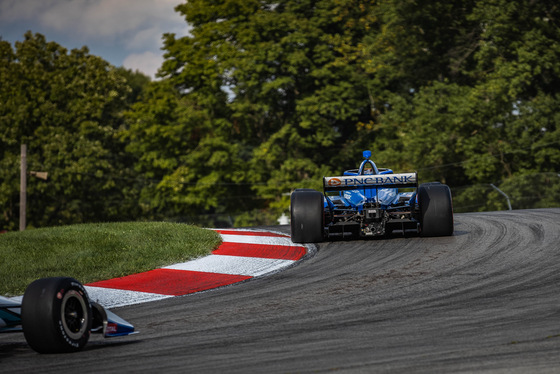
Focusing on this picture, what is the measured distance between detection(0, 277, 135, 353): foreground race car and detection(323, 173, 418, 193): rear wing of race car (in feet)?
22.9

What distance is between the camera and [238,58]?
35.7 meters

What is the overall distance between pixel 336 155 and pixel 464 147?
9136 millimetres

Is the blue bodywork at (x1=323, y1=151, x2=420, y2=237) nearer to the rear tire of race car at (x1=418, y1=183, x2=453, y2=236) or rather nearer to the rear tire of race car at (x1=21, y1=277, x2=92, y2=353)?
the rear tire of race car at (x1=418, y1=183, x2=453, y2=236)

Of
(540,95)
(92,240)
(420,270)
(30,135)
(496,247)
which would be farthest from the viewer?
(30,135)

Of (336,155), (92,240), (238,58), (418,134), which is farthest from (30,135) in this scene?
(92,240)

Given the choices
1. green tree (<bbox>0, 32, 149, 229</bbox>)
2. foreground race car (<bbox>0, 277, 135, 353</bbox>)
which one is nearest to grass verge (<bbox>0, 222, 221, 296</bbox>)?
foreground race car (<bbox>0, 277, 135, 353</bbox>)

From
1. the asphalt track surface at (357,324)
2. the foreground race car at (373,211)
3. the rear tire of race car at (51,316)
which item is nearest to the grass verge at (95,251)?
the foreground race car at (373,211)

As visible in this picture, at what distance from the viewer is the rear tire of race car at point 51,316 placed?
4.44m

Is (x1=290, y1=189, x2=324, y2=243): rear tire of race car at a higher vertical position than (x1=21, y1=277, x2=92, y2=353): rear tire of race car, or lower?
higher

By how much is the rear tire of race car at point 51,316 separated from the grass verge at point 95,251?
337 cm

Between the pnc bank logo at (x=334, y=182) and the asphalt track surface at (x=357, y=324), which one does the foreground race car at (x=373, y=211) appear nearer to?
the pnc bank logo at (x=334, y=182)

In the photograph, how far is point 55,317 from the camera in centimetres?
446

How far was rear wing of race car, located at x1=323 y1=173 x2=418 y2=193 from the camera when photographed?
1144 cm

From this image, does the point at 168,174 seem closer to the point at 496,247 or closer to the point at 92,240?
the point at 92,240
